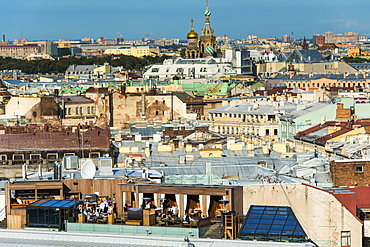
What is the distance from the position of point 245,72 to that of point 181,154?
10235cm

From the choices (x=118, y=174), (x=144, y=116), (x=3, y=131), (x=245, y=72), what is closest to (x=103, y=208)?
(x=118, y=174)

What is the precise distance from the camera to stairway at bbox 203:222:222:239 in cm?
2122

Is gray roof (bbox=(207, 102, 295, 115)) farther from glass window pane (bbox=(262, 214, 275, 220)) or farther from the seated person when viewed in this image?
glass window pane (bbox=(262, 214, 275, 220))

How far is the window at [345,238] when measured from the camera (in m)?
25.2

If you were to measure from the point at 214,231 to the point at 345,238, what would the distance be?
4594 mm

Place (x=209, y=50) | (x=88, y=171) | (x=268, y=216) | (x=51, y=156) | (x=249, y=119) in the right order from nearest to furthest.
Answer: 1. (x=268, y=216)
2. (x=88, y=171)
3. (x=51, y=156)
4. (x=249, y=119)
5. (x=209, y=50)

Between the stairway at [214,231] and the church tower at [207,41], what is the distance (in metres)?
140

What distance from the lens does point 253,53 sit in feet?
644

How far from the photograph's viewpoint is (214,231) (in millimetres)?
21703

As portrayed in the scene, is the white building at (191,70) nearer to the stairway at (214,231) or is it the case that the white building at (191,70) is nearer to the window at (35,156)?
the window at (35,156)

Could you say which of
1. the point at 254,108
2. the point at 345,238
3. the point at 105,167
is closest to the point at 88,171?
the point at 105,167

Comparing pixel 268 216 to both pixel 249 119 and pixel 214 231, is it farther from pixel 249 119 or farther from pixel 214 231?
pixel 249 119

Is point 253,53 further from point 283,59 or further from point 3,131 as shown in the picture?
point 3,131

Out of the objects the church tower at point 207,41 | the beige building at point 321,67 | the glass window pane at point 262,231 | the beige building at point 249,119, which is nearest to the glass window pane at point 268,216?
the glass window pane at point 262,231
